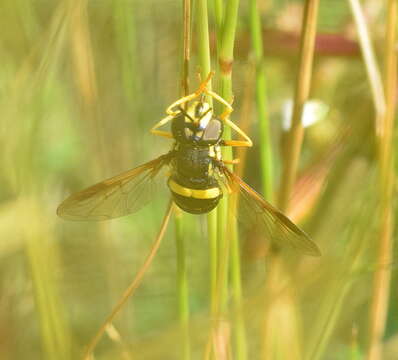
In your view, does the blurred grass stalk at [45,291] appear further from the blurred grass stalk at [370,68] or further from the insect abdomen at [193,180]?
the blurred grass stalk at [370,68]

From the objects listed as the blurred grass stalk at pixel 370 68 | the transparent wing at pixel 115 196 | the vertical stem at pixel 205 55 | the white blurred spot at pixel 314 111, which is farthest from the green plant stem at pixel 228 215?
the white blurred spot at pixel 314 111

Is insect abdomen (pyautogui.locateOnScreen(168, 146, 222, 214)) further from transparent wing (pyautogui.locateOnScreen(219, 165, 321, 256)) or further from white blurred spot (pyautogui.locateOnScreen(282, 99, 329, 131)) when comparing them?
white blurred spot (pyautogui.locateOnScreen(282, 99, 329, 131))

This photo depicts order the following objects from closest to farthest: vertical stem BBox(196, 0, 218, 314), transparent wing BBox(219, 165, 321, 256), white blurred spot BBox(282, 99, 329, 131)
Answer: vertical stem BBox(196, 0, 218, 314)
transparent wing BBox(219, 165, 321, 256)
white blurred spot BBox(282, 99, 329, 131)

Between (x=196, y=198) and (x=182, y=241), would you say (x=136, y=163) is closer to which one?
(x=196, y=198)

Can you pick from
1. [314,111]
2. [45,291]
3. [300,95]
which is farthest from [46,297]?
[314,111]

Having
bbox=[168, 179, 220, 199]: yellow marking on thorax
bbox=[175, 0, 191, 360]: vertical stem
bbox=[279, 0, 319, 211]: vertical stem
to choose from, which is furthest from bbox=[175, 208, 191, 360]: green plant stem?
bbox=[279, 0, 319, 211]: vertical stem
